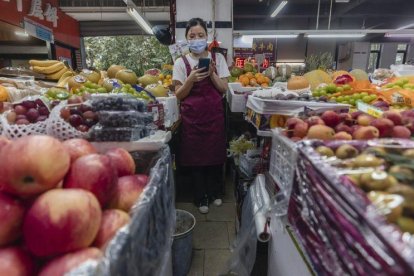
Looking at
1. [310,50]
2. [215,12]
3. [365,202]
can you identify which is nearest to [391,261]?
[365,202]

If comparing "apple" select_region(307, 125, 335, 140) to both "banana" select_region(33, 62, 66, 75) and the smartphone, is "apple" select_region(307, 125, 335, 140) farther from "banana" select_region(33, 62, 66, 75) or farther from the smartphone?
"banana" select_region(33, 62, 66, 75)

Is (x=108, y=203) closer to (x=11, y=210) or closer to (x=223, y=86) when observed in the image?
(x=11, y=210)

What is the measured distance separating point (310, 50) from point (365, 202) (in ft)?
42.6

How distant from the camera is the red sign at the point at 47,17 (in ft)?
19.1

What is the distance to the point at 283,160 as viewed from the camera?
103 centimetres

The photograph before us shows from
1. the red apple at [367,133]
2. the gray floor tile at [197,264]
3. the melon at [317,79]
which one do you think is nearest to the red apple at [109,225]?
the red apple at [367,133]

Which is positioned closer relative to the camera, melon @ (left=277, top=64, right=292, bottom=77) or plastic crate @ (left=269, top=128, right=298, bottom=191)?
plastic crate @ (left=269, top=128, right=298, bottom=191)

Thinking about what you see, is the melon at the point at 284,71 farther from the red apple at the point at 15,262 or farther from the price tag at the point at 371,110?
the red apple at the point at 15,262

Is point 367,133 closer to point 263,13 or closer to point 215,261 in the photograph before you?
point 215,261

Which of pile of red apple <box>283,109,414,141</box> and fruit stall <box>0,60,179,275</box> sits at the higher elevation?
pile of red apple <box>283,109,414,141</box>

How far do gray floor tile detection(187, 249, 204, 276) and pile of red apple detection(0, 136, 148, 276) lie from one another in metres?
1.43

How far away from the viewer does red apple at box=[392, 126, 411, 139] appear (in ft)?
3.18

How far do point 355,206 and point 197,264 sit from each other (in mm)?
1660

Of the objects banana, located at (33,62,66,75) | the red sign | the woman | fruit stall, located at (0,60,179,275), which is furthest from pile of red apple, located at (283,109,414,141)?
the red sign
